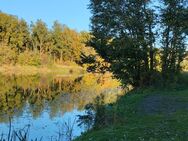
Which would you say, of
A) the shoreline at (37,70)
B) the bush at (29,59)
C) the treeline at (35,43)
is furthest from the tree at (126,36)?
the bush at (29,59)

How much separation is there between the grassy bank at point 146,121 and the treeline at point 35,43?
74492mm

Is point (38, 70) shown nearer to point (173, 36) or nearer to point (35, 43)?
point (35, 43)

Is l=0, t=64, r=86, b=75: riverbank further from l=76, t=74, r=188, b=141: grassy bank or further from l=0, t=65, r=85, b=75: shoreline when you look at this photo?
l=76, t=74, r=188, b=141: grassy bank

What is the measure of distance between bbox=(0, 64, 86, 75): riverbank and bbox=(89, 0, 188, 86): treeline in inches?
2272

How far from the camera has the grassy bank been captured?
1319 cm

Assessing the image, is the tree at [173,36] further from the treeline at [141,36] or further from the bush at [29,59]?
Result: the bush at [29,59]

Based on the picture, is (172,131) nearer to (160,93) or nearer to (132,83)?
(160,93)

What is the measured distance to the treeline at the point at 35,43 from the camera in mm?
100688

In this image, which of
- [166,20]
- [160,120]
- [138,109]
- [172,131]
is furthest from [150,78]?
[172,131]

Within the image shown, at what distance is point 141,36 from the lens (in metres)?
31.4

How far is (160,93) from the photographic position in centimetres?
2722

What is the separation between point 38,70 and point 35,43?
1199cm

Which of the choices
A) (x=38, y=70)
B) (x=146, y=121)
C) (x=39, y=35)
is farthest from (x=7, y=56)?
(x=146, y=121)

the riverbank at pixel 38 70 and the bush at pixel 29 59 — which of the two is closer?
the riverbank at pixel 38 70
